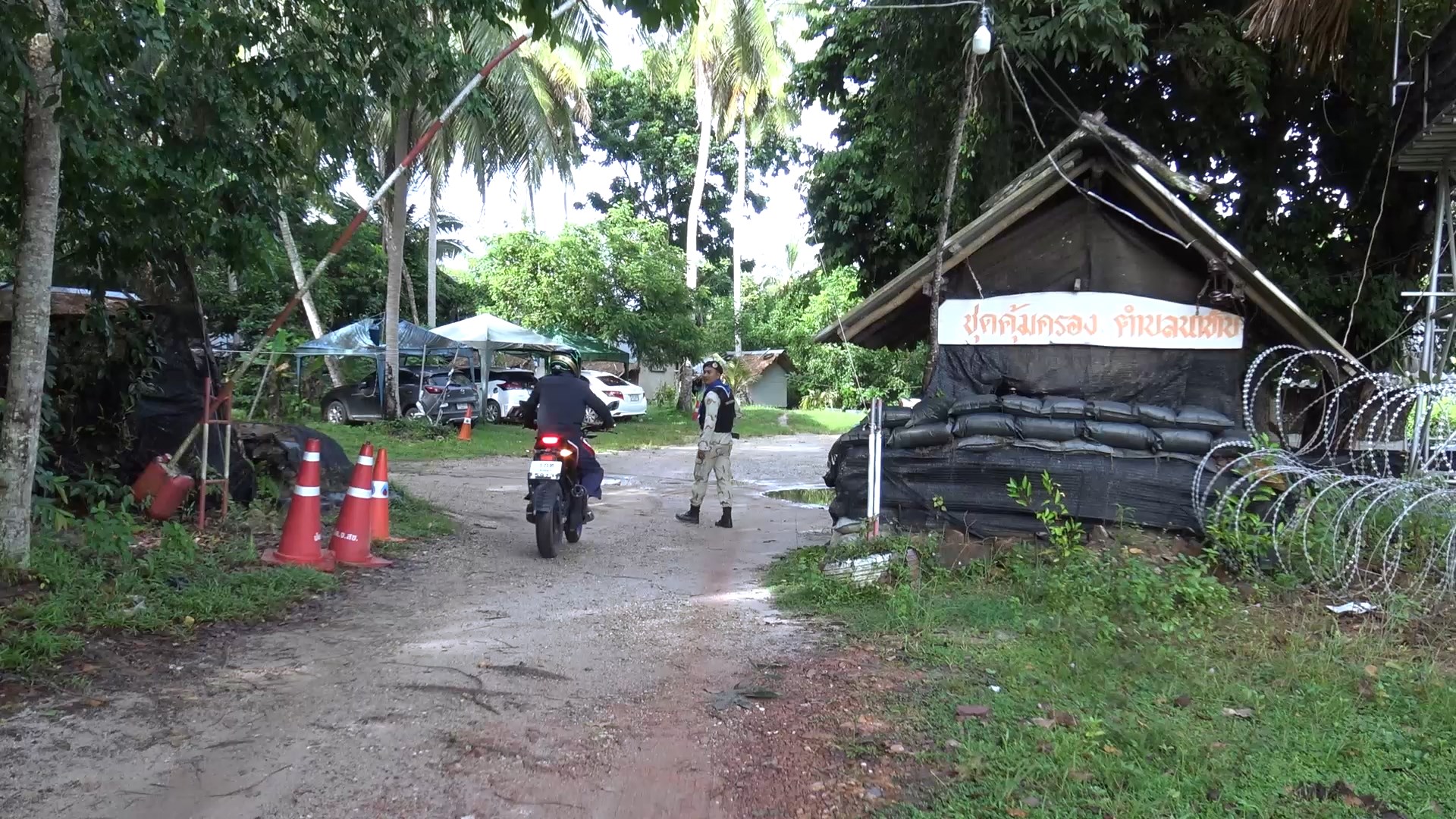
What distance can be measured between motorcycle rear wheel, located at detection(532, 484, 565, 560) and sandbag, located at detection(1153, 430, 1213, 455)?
4.78m

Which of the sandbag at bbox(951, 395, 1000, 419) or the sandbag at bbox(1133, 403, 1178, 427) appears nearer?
the sandbag at bbox(1133, 403, 1178, 427)

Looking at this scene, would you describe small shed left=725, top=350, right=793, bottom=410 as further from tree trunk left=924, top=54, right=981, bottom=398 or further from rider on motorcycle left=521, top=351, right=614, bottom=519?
tree trunk left=924, top=54, right=981, bottom=398

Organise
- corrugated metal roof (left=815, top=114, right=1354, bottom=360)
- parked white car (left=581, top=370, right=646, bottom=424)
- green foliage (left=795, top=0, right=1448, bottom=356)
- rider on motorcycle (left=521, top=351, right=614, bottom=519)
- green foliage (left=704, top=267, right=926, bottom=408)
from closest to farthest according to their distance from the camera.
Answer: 1. corrugated metal roof (left=815, top=114, right=1354, bottom=360)
2. rider on motorcycle (left=521, top=351, right=614, bottom=519)
3. green foliage (left=795, top=0, right=1448, bottom=356)
4. parked white car (left=581, top=370, right=646, bottom=424)
5. green foliage (left=704, top=267, right=926, bottom=408)

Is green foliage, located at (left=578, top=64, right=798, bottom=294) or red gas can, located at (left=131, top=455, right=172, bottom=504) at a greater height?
green foliage, located at (left=578, top=64, right=798, bottom=294)

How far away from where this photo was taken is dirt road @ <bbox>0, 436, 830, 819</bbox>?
12.6 ft

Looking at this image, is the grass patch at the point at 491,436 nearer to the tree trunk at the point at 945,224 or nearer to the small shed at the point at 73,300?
the small shed at the point at 73,300

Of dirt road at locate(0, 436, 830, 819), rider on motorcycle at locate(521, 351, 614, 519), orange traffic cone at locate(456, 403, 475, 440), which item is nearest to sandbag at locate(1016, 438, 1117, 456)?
dirt road at locate(0, 436, 830, 819)

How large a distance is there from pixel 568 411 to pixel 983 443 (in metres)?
3.62

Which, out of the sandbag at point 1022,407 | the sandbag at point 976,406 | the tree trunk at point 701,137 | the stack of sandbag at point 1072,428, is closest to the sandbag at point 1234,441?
the stack of sandbag at point 1072,428

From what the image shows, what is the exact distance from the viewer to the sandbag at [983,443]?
7.77m

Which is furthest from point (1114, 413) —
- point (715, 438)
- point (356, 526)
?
point (356, 526)

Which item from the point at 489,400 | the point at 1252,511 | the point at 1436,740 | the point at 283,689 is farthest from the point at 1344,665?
the point at 489,400

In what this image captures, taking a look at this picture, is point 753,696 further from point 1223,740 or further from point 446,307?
Result: point 446,307

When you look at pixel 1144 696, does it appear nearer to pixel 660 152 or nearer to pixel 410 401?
pixel 410 401
